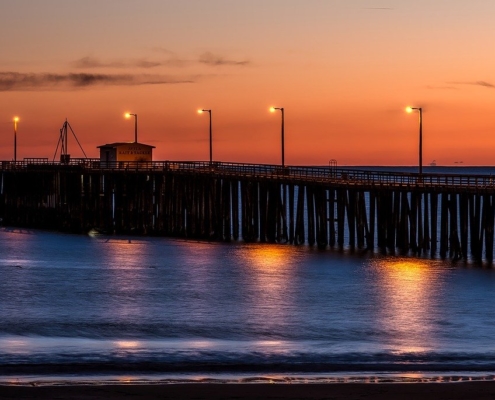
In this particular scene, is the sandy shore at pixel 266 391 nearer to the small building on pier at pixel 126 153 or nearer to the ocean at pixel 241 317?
the ocean at pixel 241 317

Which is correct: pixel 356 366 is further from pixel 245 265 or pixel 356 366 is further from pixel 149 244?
pixel 149 244

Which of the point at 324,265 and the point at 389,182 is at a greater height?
Result: the point at 389,182

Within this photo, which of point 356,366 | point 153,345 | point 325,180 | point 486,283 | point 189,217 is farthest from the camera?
point 189,217

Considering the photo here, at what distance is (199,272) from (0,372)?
25749 mm

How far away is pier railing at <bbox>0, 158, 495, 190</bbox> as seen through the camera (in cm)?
5291

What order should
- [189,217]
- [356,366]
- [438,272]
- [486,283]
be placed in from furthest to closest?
[189,217]
[438,272]
[486,283]
[356,366]

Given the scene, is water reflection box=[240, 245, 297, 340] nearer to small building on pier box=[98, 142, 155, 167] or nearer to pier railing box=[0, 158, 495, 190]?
pier railing box=[0, 158, 495, 190]

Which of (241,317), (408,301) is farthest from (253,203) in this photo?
(241,317)

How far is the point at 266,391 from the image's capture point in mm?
16375

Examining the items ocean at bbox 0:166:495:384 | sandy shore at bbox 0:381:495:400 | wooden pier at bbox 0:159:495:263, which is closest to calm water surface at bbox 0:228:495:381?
ocean at bbox 0:166:495:384

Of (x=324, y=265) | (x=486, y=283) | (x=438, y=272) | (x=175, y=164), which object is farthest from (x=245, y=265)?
(x=175, y=164)

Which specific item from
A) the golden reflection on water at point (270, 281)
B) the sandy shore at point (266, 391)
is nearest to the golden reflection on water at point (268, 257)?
the golden reflection on water at point (270, 281)

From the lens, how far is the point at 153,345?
915 inches

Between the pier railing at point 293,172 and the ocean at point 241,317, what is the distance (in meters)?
4.47
